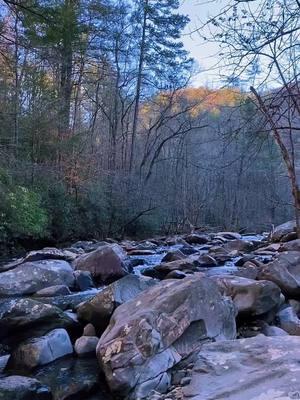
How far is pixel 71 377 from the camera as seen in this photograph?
3.36 m

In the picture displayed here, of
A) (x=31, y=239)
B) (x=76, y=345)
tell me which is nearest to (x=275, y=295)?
(x=76, y=345)

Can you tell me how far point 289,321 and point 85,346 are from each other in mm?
2065

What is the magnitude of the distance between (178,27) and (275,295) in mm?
15862

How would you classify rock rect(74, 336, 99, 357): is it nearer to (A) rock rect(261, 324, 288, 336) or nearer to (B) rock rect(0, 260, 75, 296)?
(A) rock rect(261, 324, 288, 336)

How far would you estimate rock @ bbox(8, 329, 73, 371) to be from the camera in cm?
357

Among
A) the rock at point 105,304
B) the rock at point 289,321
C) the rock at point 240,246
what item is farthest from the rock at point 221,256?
the rock at point 105,304

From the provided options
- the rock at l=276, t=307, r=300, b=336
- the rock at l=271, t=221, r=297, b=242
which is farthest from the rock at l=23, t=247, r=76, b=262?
the rock at l=271, t=221, r=297, b=242

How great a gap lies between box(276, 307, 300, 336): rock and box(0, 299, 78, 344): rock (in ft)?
6.78

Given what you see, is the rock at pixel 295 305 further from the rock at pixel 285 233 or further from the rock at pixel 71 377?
the rock at pixel 285 233

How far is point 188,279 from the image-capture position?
372 centimetres

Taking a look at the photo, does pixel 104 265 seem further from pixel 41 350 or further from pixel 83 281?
pixel 41 350

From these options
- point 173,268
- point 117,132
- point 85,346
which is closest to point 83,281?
point 173,268

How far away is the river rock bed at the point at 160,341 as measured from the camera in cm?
257

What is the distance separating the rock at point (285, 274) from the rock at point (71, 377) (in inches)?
99.8
